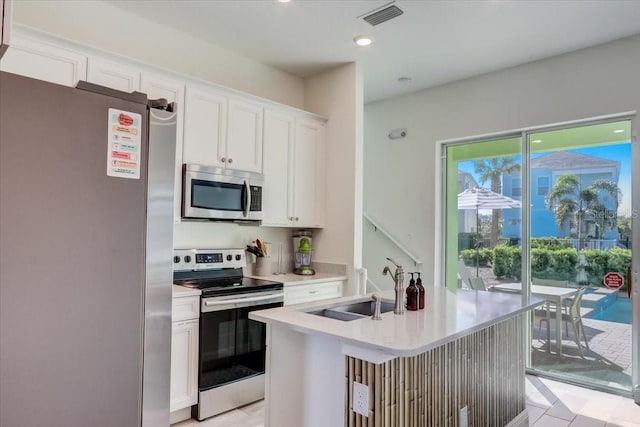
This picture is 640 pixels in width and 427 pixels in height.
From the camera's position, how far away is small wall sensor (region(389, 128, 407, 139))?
4.94 m

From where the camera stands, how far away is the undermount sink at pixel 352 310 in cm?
224

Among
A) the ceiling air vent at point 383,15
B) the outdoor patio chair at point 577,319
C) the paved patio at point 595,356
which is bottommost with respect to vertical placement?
the paved patio at point 595,356

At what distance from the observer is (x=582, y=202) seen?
3.73 metres

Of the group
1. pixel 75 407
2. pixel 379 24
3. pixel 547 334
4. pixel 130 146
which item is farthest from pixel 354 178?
pixel 75 407

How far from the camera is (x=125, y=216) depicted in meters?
1.40

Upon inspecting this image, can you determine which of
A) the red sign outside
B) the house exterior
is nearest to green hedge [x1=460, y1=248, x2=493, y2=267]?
the house exterior

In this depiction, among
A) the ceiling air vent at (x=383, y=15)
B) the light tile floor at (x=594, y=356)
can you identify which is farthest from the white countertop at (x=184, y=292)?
the light tile floor at (x=594, y=356)

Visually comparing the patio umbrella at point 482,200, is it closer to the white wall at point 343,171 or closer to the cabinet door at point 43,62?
the white wall at point 343,171

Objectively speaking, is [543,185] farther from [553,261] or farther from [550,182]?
[553,261]

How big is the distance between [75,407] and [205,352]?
5.22 feet

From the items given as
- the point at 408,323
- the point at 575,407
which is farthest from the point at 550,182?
the point at 408,323

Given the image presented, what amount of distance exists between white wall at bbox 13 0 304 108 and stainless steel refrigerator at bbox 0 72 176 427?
1.88 m

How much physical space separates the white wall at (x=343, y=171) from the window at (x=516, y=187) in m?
1.55

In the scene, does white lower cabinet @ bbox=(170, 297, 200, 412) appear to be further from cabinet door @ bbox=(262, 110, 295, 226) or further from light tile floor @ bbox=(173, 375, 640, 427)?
cabinet door @ bbox=(262, 110, 295, 226)
